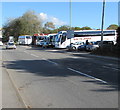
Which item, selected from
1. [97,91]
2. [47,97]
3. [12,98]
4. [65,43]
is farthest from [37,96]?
[65,43]

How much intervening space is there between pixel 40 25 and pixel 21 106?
10901cm

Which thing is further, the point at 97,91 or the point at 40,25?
the point at 40,25

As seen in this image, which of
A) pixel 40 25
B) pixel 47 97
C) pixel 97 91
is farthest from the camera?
pixel 40 25

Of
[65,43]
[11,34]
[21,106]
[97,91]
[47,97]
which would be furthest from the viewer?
[11,34]

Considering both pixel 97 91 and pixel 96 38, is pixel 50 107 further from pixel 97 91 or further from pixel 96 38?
pixel 96 38

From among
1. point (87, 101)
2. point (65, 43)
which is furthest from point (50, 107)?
point (65, 43)

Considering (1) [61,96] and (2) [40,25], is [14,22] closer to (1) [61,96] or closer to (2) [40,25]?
(2) [40,25]

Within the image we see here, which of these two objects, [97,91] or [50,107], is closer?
[50,107]

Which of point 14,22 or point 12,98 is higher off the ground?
point 14,22

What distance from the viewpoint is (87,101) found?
23.0 feet

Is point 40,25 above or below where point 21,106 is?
above

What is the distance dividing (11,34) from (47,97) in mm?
117647

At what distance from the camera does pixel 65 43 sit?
1890 inches

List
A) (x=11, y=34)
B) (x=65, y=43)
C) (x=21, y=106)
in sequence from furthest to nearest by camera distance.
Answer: (x=11, y=34) < (x=65, y=43) < (x=21, y=106)
